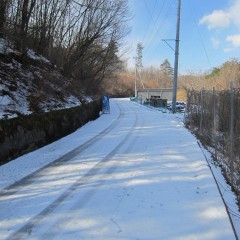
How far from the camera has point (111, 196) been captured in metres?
6.72

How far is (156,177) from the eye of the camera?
8078 mm

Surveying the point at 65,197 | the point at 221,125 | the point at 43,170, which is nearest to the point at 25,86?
the point at 43,170

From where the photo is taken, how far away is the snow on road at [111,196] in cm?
526

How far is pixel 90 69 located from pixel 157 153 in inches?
1141

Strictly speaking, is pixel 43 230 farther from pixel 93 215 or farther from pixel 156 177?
pixel 156 177

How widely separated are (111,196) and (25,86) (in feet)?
27.6

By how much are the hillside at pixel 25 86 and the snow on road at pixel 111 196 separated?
181 centimetres

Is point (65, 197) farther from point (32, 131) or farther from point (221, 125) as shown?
point (221, 125)

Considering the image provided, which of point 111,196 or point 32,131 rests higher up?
point 32,131

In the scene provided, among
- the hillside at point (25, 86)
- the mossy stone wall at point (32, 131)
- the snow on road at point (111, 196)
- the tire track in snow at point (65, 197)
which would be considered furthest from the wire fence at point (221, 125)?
the hillside at point (25, 86)

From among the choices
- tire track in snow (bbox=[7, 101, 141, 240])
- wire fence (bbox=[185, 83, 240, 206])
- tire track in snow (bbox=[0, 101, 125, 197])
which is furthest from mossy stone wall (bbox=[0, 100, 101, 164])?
wire fence (bbox=[185, 83, 240, 206])

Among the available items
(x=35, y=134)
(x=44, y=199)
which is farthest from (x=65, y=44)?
(x=44, y=199)

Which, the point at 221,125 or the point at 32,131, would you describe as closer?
the point at 32,131

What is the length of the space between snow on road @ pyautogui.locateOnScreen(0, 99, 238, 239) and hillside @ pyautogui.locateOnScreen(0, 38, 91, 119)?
1.81m
